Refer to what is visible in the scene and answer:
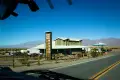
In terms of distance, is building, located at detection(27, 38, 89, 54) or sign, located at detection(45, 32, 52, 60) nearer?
sign, located at detection(45, 32, 52, 60)

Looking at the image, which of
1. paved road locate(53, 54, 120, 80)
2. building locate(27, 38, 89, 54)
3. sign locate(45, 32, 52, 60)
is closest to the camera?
paved road locate(53, 54, 120, 80)

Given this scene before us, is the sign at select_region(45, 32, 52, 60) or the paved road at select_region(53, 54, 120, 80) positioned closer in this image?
the paved road at select_region(53, 54, 120, 80)

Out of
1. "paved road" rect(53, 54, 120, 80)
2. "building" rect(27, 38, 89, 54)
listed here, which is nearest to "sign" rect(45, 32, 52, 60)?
"paved road" rect(53, 54, 120, 80)

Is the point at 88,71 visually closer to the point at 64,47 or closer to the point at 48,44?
the point at 48,44

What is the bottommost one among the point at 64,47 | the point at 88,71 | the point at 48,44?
the point at 88,71

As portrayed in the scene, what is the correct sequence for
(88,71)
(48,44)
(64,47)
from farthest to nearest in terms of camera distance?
(64,47) → (48,44) → (88,71)

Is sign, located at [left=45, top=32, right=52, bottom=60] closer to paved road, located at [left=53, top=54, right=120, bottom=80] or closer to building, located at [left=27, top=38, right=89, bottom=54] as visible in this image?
paved road, located at [left=53, top=54, right=120, bottom=80]

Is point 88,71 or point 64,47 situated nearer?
point 88,71

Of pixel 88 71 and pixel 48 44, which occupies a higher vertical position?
pixel 48 44

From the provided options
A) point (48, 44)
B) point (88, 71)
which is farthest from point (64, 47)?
point (88, 71)

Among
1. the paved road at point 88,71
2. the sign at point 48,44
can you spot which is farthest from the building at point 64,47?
the paved road at point 88,71

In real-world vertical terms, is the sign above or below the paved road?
above

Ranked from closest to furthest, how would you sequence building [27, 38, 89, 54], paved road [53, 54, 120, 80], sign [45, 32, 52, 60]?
1. paved road [53, 54, 120, 80]
2. sign [45, 32, 52, 60]
3. building [27, 38, 89, 54]

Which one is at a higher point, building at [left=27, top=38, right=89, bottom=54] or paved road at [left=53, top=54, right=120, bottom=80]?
building at [left=27, top=38, right=89, bottom=54]
